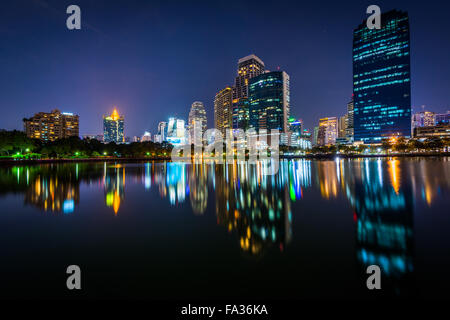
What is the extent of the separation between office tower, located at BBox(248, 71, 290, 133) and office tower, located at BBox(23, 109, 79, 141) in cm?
14995

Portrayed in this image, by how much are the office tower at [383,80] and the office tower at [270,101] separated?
47113 mm

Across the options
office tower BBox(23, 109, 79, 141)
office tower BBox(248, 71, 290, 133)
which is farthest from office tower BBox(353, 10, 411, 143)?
office tower BBox(23, 109, 79, 141)

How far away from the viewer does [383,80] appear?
127 metres

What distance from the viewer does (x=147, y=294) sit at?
13.2 ft

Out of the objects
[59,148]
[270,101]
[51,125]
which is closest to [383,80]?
[270,101]

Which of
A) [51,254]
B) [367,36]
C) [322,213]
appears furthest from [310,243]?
[367,36]

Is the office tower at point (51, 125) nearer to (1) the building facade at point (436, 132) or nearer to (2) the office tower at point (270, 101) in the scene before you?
(2) the office tower at point (270, 101)

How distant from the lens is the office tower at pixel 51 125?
549 feet

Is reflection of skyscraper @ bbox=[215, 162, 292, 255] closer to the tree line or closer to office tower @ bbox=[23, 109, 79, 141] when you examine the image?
the tree line

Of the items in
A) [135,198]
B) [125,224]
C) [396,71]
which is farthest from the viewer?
[396,71]

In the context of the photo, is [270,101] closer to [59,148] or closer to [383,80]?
[383,80]

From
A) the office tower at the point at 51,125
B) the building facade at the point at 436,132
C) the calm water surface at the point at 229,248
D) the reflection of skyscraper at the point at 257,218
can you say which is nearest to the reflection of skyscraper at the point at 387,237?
the calm water surface at the point at 229,248
